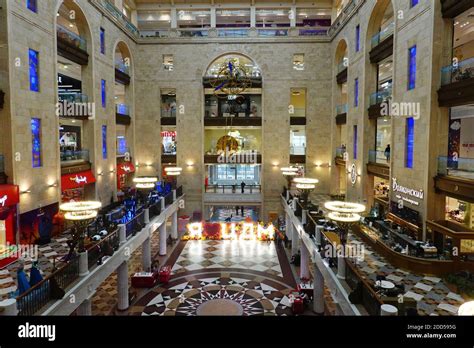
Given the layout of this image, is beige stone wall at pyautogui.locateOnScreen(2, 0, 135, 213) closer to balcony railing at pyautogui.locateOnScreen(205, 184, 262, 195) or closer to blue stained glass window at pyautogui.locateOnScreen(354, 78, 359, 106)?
balcony railing at pyautogui.locateOnScreen(205, 184, 262, 195)

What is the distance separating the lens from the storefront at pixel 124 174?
23239 millimetres

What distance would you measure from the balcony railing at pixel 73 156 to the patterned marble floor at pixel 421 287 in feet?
50.4

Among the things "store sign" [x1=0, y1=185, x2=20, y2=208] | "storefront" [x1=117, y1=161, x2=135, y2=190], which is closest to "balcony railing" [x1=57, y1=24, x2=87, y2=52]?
"store sign" [x1=0, y1=185, x2=20, y2=208]

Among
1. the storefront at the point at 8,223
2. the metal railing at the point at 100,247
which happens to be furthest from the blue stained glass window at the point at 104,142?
the metal railing at the point at 100,247

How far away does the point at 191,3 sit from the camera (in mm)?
26109

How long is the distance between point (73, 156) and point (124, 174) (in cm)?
658

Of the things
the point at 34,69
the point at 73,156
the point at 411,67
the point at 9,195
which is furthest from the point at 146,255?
the point at 411,67

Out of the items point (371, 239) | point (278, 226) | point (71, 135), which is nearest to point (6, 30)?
point (71, 135)

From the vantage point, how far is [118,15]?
22156 millimetres

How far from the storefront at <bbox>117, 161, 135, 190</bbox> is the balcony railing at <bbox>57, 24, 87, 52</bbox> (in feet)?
27.6

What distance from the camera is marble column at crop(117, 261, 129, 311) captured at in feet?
42.5

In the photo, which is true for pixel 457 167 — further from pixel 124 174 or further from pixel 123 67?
pixel 123 67

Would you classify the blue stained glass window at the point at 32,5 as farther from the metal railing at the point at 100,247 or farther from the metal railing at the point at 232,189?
the metal railing at the point at 232,189
